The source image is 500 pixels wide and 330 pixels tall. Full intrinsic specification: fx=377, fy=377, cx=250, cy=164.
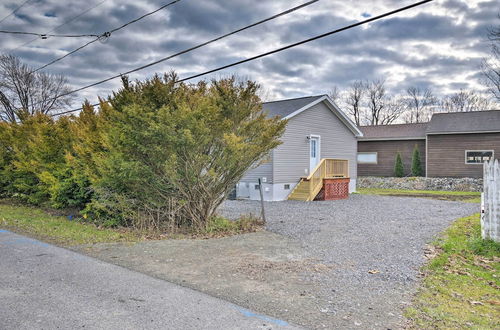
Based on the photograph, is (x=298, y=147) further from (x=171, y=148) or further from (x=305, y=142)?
(x=171, y=148)


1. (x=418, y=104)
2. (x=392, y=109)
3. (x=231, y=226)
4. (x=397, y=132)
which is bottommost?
(x=231, y=226)

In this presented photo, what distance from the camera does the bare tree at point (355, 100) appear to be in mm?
44969

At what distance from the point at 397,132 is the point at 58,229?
23874mm

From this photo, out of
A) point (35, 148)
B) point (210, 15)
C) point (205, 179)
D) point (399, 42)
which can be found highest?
point (399, 42)

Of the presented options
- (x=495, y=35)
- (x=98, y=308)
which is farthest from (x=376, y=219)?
(x=495, y=35)

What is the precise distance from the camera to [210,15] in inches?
427

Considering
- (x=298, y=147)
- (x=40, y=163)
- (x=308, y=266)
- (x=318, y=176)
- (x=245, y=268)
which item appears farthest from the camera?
(x=298, y=147)

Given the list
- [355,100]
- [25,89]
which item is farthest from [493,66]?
[25,89]

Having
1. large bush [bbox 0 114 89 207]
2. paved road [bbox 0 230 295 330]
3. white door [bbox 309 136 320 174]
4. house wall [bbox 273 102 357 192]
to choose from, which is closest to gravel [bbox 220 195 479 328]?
paved road [bbox 0 230 295 330]

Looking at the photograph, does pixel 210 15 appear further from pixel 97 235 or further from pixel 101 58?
pixel 101 58

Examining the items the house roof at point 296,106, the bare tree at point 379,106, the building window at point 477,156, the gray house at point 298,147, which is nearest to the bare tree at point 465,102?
the bare tree at point 379,106

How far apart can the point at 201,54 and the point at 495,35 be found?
522 inches

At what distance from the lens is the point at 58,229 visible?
8.64 meters

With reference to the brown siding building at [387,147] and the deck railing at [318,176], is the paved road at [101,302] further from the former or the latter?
the brown siding building at [387,147]
